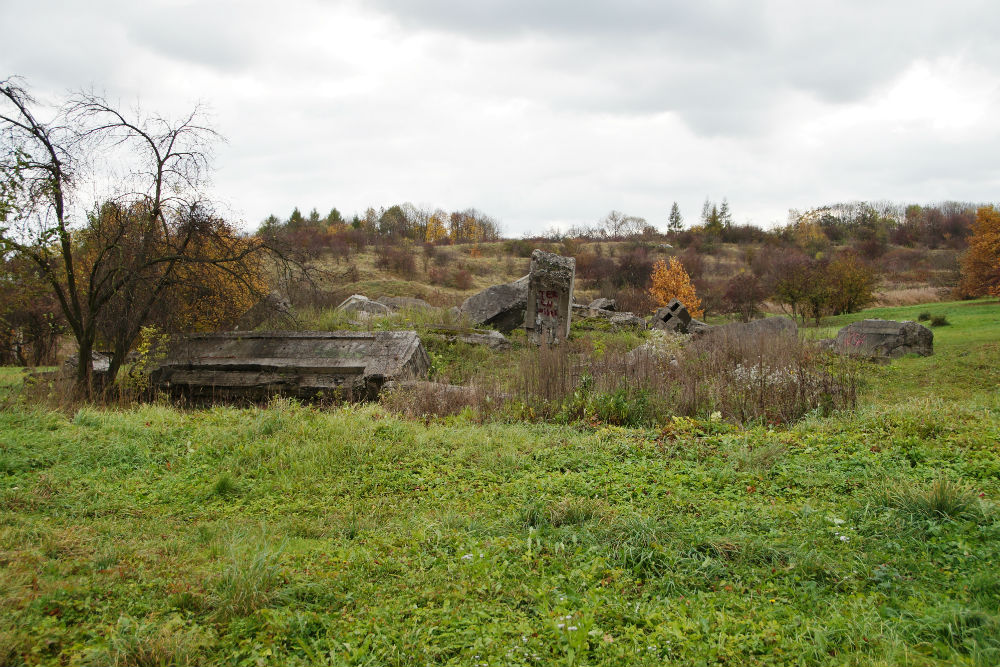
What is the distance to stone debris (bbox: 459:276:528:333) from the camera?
17.6 meters

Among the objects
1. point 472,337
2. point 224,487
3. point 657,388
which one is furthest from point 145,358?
point 657,388

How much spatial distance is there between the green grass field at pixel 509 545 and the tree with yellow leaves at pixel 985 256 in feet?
60.9

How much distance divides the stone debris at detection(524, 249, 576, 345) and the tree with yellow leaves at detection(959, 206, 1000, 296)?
1535cm

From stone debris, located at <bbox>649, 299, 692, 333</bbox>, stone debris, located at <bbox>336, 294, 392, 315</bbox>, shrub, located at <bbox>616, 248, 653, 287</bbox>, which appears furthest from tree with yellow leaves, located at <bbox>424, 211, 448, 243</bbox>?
stone debris, located at <bbox>649, 299, 692, 333</bbox>

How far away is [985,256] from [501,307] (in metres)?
17.4

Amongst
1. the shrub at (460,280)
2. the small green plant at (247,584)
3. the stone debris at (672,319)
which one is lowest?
the small green plant at (247,584)

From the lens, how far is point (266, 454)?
6508 millimetres

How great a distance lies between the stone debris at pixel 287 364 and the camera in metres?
10.6

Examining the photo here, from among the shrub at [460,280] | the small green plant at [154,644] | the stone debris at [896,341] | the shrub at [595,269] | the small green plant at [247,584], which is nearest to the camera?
the small green plant at [154,644]

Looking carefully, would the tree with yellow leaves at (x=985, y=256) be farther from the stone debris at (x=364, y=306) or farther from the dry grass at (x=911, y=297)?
the stone debris at (x=364, y=306)

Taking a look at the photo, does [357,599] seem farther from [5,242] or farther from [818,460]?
[5,242]

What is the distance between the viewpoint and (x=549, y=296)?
54.3 ft

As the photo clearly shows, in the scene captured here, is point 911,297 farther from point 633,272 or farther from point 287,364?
point 287,364

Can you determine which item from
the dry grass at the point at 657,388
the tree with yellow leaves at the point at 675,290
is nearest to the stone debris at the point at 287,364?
the dry grass at the point at 657,388
